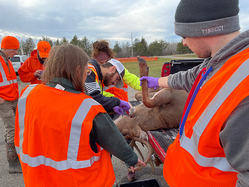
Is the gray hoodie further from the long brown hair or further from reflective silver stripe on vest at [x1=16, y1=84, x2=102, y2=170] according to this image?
the long brown hair

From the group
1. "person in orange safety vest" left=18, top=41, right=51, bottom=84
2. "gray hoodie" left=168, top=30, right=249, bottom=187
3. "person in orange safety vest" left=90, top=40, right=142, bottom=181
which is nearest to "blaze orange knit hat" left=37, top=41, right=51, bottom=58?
"person in orange safety vest" left=18, top=41, right=51, bottom=84

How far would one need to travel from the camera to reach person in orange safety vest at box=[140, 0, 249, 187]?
0.85 meters

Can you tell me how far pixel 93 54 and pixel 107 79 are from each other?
93 cm

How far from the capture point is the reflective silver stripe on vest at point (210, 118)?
0.87m

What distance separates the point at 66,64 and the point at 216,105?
3.74 ft

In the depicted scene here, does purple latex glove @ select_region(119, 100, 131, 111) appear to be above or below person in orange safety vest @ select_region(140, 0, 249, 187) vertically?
below

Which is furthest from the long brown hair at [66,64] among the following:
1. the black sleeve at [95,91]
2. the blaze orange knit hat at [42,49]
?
the blaze orange knit hat at [42,49]

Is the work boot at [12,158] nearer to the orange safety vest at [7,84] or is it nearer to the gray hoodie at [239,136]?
the orange safety vest at [7,84]

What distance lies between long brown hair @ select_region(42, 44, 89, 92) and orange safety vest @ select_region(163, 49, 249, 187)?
97 cm

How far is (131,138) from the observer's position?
2688 mm

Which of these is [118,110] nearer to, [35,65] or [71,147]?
[71,147]

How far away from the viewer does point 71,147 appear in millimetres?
1354

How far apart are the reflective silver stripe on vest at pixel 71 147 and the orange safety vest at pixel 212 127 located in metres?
0.79

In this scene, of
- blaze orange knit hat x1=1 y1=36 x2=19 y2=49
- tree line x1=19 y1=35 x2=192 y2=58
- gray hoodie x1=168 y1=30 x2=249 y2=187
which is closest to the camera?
gray hoodie x1=168 y1=30 x2=249 y2=187
